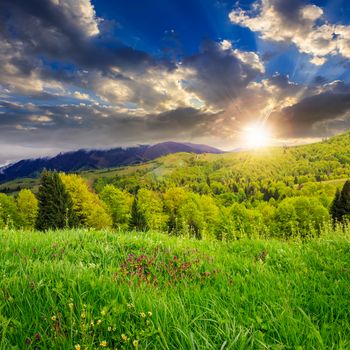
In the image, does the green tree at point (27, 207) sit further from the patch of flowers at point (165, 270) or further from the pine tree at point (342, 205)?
the patch of flowers at point (165, 270)

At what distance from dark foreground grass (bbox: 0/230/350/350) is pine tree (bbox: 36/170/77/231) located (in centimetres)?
3747

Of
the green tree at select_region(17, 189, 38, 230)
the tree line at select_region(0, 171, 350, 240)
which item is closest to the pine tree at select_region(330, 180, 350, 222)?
the tree line at select_region(0, 171, 350, 240)

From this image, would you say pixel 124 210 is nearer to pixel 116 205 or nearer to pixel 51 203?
pixel 116 205

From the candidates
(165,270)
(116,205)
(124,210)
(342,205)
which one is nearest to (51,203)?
(116,205)

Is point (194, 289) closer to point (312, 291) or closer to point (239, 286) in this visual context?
point (239, 286)

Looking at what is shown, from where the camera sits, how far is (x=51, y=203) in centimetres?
4091

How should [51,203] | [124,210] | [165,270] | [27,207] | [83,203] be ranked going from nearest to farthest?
[165,270]
[51,203]
[83,203]
[27,207]
[124,210]

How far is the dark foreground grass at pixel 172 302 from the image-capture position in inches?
98.2

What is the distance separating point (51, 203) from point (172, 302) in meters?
42.1

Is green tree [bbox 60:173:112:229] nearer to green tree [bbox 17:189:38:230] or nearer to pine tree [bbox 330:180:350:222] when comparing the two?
green tree [bbox 17:189:38:230]

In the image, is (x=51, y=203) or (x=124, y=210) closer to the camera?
(x=51, y=203)

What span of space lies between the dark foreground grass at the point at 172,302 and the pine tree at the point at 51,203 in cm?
3747

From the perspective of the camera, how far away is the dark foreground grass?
8.18ft

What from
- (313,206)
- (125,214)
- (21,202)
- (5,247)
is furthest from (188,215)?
(5,247)
